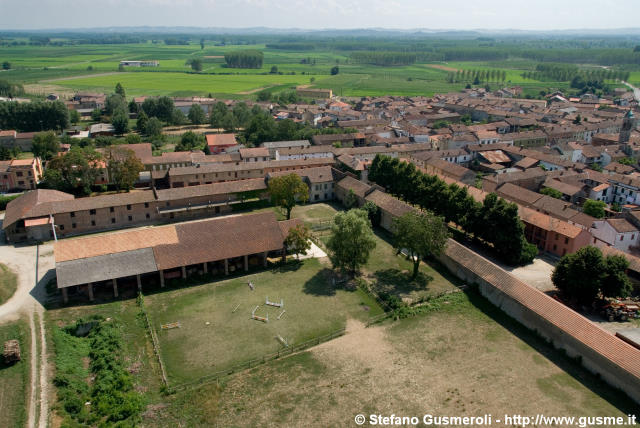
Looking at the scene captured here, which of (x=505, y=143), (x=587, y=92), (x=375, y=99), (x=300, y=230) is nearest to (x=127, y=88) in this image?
(x=375, y=99)

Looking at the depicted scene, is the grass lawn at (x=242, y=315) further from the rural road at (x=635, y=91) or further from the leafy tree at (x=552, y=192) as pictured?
the rural road at (x=635, y=91)

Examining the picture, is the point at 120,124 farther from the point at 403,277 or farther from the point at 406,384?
the point at 406,384

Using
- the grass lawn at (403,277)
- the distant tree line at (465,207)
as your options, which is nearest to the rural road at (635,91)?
the distant tree line at (465,207)

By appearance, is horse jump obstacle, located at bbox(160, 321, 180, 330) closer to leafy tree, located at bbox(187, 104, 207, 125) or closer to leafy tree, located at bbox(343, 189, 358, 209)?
leafy tree, located at bbox(343, 189, 358, 209)

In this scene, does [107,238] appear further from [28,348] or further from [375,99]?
[375,99]

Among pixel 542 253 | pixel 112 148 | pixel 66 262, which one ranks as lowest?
pixel 542 253

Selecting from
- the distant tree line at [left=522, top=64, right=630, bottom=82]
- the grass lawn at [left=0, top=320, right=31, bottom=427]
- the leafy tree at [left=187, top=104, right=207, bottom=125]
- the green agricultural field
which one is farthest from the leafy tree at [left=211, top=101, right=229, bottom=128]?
the distant tree line at [left=522, top=64, right=630, bottom=82]

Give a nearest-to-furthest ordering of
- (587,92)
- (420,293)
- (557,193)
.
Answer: (420,293)
(557,193)
(587,92)
